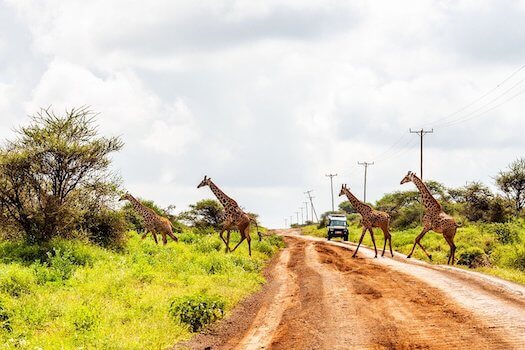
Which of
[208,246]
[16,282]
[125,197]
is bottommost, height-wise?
[16,282]

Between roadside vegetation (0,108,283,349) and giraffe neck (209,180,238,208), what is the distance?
2130 mm

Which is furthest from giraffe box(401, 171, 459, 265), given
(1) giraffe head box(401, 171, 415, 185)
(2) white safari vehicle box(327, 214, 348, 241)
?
(2) white safari vehicle box(327, 214, 348, 241)

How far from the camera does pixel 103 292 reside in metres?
13.4

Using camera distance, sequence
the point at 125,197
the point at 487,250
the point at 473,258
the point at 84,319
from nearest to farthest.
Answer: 1. the point at 84,319
2. the point at 473,258
3. the point at 125,197
4. the point at 487,250

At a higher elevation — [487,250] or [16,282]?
[487,250]

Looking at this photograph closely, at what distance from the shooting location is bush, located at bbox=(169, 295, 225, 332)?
37.0 feet

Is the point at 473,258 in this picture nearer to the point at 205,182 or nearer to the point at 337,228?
the point at 205,182

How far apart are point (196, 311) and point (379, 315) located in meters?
3.80

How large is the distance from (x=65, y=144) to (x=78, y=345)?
12361mm

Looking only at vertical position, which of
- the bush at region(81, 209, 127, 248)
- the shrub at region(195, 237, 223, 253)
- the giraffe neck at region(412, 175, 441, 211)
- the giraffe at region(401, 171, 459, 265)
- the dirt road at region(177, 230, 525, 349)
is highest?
the giraffe neck at region(412, 175, 441, 211)

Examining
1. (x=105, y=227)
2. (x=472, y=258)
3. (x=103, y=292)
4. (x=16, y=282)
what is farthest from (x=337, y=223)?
(x=16, y=282)

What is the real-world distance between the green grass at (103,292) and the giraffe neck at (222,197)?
3575 mm

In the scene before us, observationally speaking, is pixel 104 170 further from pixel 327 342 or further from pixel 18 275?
pixel 327 342

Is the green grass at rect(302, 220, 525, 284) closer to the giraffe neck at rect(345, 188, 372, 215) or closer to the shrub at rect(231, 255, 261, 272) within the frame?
the giraffe neck at rect(345, 188, 372, 215)
